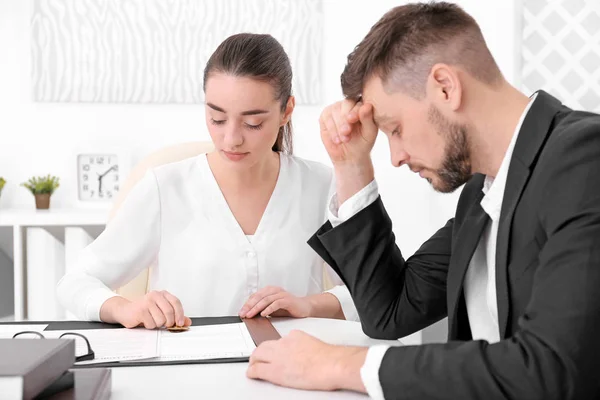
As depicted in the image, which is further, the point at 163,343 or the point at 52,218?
the point at 52,218

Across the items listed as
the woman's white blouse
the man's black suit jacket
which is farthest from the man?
the woman's white blouse

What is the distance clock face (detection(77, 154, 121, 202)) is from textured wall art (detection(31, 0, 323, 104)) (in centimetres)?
27

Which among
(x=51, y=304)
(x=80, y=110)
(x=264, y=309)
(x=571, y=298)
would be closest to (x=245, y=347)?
(x=264, y=309)

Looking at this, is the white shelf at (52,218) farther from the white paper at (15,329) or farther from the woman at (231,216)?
the white paper at (15,329)

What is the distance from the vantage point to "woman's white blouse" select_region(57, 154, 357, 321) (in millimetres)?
1876

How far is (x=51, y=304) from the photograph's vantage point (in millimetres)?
3234

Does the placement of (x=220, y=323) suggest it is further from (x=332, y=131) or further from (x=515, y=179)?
(x=515, y=179)

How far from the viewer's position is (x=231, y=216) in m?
1.93

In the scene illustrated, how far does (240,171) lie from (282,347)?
91 cm

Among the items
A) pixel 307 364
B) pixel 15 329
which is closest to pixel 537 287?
pixel 307 364

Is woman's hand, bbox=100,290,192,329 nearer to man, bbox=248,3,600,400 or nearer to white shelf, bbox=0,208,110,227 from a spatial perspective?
man, bbox=248,3,600,400

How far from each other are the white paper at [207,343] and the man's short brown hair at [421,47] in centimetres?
50

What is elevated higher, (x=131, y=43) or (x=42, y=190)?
(x=131, y=43)

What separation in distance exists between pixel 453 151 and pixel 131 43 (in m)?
2.61
